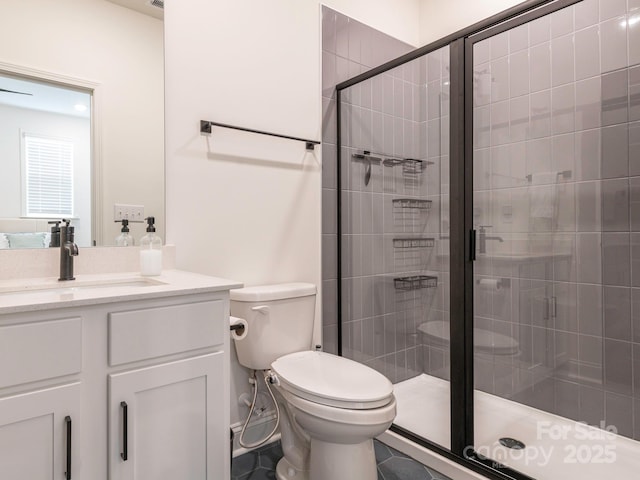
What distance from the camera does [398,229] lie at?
2398mm

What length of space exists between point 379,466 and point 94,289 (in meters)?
1.34

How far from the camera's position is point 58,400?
3.14 ft

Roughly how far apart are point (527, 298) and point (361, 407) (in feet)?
3.69

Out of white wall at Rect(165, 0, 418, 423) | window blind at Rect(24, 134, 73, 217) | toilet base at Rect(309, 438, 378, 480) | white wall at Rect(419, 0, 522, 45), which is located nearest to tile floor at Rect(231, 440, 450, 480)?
white wall at Rect(165, 0, 418, 423)

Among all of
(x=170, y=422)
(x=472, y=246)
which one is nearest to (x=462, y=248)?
(x=472, y=246)

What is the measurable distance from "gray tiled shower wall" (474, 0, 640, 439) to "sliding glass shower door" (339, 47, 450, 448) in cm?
36

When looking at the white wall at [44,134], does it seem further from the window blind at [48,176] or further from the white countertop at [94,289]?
the white countertop at [94,289]

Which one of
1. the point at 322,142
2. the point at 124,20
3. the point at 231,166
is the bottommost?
the point at 231,166

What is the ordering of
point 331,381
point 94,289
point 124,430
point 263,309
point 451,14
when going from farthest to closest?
point 451,14 → point 263,309 → point 331,381 → point 94,289 → point 124,430

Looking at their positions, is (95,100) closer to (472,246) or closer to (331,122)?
(331,122)

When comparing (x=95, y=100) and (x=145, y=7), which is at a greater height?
(x=145, y=7)

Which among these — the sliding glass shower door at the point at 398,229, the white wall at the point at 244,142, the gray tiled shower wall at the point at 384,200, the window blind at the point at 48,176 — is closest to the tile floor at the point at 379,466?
the white wall at the point at 244,142

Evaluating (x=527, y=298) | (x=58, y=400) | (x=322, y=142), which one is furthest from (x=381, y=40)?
(x=58, y=400)

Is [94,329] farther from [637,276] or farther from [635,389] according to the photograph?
[635,389]
